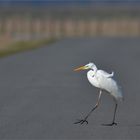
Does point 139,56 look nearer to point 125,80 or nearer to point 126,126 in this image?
point 125,80

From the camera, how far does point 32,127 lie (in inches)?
518

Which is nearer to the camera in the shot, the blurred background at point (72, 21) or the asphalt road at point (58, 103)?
the asphalt road at point (58, 103)

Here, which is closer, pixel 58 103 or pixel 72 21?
pixel 58 103

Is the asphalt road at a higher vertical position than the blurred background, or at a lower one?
higher

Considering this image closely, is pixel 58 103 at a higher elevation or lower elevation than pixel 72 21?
higher

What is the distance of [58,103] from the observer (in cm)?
1695

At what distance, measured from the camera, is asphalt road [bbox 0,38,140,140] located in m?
12.9

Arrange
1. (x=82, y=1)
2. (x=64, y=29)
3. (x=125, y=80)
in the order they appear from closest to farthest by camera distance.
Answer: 1. (x=125, y=80)
2. (x=64, y=29)
3. (x=82, y=1)

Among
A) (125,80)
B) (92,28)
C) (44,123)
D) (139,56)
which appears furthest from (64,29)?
(44,123)

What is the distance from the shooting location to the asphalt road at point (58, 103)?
42.2ft

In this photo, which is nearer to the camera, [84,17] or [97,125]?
[97,125]

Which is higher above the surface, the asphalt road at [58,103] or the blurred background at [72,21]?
the asphalt road at [58,103]

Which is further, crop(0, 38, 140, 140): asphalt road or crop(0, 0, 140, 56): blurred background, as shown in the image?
crop(0, 0, 140, 56): blurred background

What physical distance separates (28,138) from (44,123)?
1739 mm
